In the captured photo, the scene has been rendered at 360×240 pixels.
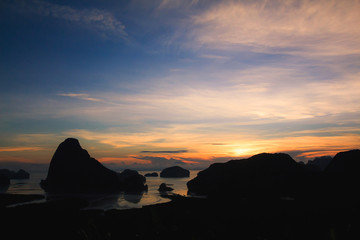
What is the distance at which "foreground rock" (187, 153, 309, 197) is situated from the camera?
290ft

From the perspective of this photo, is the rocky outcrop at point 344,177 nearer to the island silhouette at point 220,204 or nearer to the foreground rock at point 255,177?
the island silhouette at point 220,204

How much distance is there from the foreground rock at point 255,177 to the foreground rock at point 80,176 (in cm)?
4345

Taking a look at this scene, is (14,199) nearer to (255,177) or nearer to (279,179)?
(255,177)

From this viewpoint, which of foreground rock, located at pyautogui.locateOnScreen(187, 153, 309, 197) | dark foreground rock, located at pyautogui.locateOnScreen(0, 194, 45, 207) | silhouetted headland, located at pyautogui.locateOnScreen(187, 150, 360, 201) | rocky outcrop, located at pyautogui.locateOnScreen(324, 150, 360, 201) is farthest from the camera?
foreground rock, located at pyautogui.locateOnScreen(187, 153, 309, 197)

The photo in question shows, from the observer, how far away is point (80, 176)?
138 m

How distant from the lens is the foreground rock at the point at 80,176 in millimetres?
130625

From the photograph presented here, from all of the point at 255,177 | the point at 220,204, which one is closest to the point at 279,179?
the point at 255,177

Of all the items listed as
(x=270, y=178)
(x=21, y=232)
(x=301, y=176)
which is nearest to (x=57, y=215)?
(x=21, y=232)

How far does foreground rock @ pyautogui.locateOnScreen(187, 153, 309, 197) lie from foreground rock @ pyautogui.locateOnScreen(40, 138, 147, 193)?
43.4 m

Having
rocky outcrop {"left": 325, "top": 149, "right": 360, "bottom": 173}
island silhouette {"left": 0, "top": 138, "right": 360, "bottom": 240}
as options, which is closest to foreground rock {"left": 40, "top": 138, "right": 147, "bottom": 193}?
island silhouette {"left": 0, "top": 138, "right": 360, "bottom": 240}

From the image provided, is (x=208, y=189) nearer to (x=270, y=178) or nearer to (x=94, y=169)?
(x=270, y=178)

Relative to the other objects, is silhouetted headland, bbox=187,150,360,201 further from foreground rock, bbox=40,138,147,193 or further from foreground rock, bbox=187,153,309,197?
foreground rock, bbox=40,138,147,193

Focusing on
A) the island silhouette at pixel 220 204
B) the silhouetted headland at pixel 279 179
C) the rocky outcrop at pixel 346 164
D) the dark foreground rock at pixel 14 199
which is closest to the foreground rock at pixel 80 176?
the island silhouette at pixel 220 204

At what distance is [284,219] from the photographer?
43.9 m
